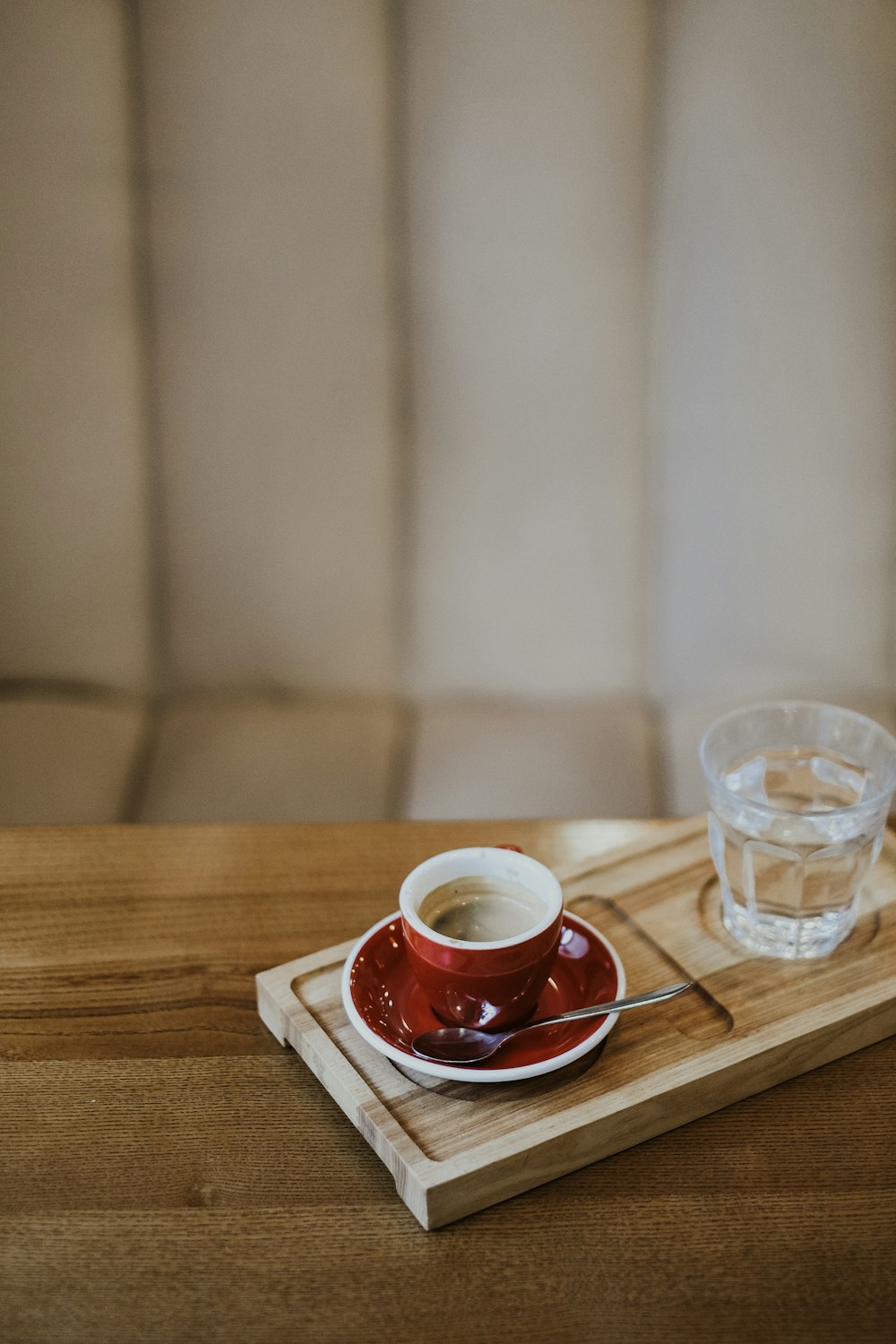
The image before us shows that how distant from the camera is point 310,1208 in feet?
1.75

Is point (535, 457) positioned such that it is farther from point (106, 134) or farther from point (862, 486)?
point (106, 134)

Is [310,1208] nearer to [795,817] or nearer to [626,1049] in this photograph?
[626,1049]

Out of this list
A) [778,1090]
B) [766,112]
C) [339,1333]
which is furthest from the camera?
[766,112]

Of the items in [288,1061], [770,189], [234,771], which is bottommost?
[234,771]

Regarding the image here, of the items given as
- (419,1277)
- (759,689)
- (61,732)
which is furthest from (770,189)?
(419,1277)

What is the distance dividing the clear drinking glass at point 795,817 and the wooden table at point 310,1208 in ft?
0.27

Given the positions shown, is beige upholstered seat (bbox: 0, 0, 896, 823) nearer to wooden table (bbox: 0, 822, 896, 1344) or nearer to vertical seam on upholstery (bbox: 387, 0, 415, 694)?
vertical seam on upholstery (bbox: 387, 0, 415, 694)

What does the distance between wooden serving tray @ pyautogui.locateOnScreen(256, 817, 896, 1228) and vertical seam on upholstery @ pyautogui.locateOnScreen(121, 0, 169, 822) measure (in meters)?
0.60

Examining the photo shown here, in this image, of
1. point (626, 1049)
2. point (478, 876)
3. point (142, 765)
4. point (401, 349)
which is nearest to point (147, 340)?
point (401, 349)

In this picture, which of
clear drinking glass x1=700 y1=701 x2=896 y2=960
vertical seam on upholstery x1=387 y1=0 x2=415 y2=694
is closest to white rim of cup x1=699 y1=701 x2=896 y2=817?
clear drinking glass x1=700 y1=701 x2=896 y2=960

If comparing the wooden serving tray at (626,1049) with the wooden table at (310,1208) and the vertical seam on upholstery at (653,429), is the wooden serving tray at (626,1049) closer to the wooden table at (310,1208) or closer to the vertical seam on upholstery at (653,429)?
the wooden table at (310,1208)

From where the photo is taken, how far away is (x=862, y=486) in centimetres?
118

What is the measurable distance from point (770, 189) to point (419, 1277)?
977mm

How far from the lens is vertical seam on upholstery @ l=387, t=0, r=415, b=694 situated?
1115 mm
